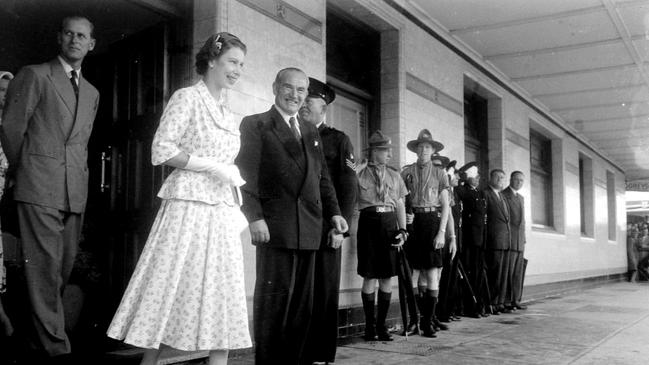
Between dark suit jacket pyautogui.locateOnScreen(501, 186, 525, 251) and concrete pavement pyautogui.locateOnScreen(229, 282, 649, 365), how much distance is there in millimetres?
1055

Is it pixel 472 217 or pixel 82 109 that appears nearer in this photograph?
pixel 82 109

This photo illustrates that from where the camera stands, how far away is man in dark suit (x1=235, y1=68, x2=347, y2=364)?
3.38 m

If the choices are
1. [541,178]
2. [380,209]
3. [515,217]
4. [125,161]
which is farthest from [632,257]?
[125,161]

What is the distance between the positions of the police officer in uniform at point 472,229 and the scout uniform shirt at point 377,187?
2.07 meters

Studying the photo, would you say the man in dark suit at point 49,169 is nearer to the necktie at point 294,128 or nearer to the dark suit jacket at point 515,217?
the necktie at point 294,128

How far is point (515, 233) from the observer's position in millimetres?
8188

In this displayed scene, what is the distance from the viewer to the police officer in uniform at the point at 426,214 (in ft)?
19.1

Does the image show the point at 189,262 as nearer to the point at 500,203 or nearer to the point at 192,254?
the point at 192,254

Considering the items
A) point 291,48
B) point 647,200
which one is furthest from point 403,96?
point 647,200

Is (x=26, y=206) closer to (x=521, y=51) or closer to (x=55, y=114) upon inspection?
(x=55, y=114)

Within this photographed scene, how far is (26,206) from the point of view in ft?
10.2

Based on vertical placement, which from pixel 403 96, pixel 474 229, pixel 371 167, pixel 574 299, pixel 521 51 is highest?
pixel 521 51

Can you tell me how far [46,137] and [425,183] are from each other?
360 centimetres

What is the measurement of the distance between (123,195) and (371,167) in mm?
2014
